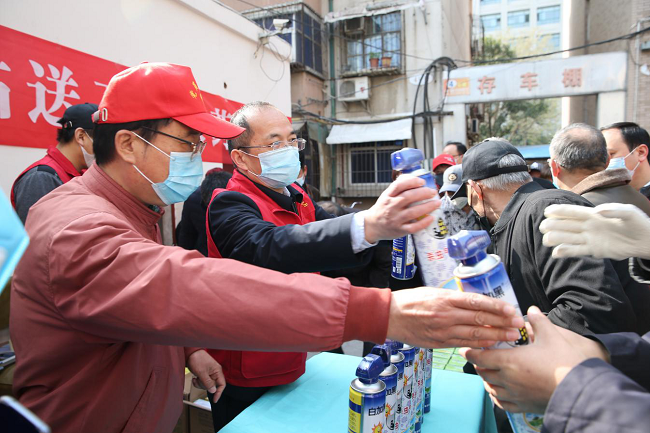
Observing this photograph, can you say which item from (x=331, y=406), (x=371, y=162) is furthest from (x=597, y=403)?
(x=371, y=162)

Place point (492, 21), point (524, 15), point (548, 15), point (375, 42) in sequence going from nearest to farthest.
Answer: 1. point (375, 42)
2. point (548, 15)
3. point (524, 15)
4. point (492, 21)

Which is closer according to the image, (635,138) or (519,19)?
(635,138)

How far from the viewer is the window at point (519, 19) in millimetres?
40844

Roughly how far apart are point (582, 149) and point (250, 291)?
245cm

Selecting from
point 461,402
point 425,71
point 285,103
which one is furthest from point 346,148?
point 461,402

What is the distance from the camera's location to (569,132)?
99.4 inches

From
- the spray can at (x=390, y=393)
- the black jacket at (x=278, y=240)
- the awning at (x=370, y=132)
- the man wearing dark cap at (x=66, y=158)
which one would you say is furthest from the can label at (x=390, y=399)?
the awning at (x=370, y=132)

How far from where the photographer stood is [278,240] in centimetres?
147

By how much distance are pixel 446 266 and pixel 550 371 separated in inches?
14.2

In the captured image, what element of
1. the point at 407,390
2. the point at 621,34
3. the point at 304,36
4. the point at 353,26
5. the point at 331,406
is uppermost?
the point at 353,26

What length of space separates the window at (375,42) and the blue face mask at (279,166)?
11.4 metres

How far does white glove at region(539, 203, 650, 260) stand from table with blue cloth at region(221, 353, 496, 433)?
898 millimetres

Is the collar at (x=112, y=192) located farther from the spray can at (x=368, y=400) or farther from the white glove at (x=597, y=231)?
the white glove at (x=597, y=231)

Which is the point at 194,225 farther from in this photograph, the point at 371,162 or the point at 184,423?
the point at 371,162
